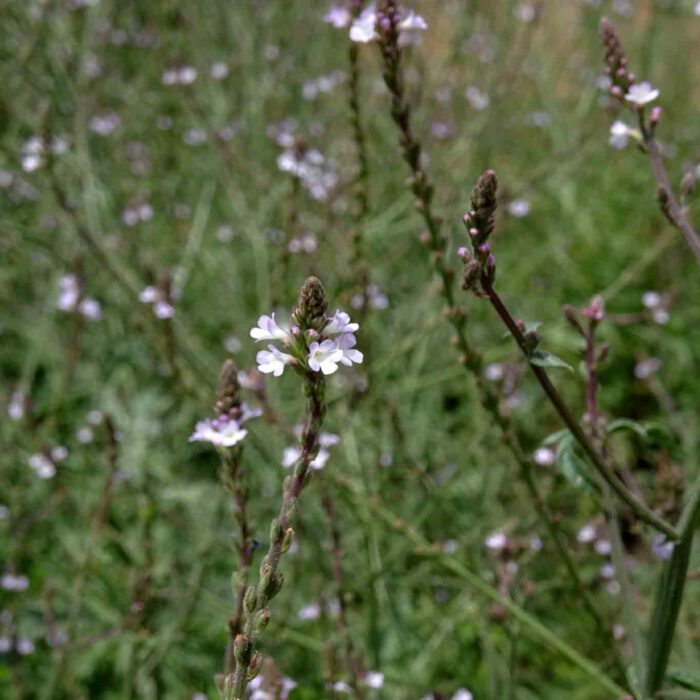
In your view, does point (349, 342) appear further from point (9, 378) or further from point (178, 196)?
point (178, 196)

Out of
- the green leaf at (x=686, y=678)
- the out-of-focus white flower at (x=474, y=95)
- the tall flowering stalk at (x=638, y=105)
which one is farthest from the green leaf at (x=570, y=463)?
the out-of-focus white flower at (x=474, y=95)

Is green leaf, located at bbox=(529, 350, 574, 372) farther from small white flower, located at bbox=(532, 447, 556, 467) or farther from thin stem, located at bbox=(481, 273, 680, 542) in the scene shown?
small white flower, located at bbox=(532, 447, 556, 467)

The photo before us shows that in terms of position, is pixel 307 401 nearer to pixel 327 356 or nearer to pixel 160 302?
pixel 327 356

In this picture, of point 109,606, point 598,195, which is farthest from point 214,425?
point 598,195

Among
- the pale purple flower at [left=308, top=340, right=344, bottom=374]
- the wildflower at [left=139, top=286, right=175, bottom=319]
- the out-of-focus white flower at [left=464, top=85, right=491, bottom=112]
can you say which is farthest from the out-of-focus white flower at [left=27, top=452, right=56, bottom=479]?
the out-of-focus white flower at [left=464, top=85, right=491, bottom=112]

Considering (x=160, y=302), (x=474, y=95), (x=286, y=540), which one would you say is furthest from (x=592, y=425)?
(x=474, y=95)

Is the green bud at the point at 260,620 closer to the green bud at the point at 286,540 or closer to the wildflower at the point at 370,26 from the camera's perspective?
the green bud at the point at 286,540

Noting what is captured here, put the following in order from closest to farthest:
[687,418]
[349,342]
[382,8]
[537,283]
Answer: [349,342]
[382,8]
[687,418]
[537,283]
